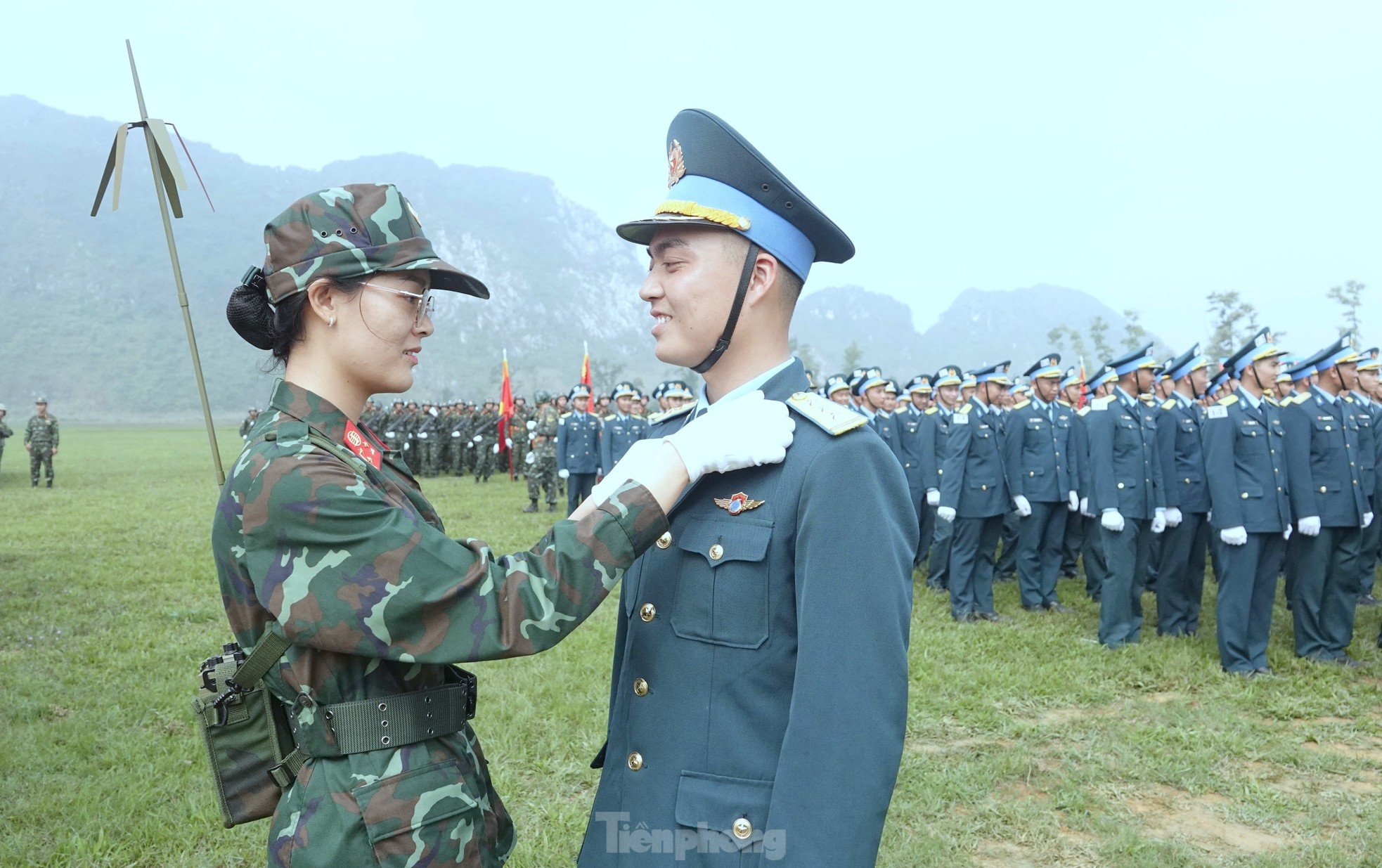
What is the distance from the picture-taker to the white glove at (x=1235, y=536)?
20.9 feet

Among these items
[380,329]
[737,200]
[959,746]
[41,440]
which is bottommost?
[41,440]

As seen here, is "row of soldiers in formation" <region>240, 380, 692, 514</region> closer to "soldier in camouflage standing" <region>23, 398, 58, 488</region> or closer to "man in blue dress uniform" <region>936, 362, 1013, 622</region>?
"man in blue dress uniform" <region>936, 362, 1013, 622</region>

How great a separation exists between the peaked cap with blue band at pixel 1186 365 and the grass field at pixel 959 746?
2.34 m

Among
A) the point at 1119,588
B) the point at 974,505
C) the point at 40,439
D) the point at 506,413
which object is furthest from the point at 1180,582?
the point at 40,439

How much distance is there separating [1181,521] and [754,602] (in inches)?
294

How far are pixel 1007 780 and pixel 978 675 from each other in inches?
69.0

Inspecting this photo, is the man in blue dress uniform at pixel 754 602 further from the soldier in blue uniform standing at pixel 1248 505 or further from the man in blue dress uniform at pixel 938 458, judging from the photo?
the man in blue dress uniform at pixel 938 458

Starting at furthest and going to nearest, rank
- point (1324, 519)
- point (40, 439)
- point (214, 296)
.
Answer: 1. point (214, 296)
2. point (40, 439)
3. point (1324, 519)

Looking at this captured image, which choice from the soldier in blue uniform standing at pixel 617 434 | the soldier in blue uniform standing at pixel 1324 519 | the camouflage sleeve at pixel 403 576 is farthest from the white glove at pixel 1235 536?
the soldier in blue uniform standing at pixel 617 434

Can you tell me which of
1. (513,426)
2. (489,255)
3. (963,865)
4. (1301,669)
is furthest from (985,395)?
(489,255)

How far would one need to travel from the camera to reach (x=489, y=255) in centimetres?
16012

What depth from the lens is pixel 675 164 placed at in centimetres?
189

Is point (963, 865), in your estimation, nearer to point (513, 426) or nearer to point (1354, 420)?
point (1354, 420)

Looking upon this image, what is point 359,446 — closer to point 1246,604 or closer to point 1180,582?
point 1246,604
